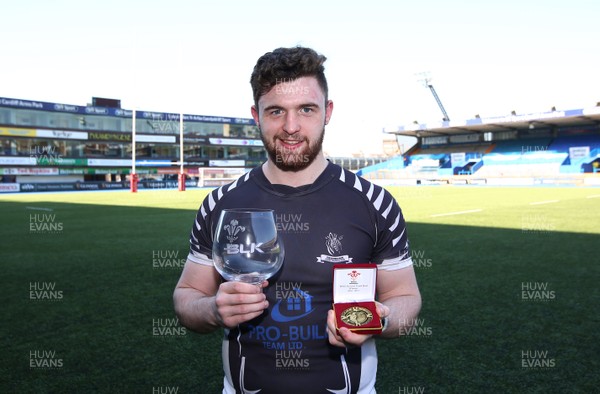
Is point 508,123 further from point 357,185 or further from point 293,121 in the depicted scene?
point 293,121

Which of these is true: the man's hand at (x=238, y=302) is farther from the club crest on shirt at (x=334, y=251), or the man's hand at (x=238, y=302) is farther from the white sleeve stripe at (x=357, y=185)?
the white sleeve stripe at (x=357, y=185)

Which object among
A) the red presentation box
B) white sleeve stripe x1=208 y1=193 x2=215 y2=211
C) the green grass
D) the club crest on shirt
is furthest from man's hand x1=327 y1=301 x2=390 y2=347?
the green grass

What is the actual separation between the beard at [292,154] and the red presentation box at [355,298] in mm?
642

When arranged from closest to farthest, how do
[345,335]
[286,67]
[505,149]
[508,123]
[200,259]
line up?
[345,335] < [286,67] < [200,259] < [508,123] < [505,149]

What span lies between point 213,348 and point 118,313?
1.47m

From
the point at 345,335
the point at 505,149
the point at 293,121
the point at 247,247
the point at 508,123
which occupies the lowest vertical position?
the point at 345,335

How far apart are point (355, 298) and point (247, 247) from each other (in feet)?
1.30

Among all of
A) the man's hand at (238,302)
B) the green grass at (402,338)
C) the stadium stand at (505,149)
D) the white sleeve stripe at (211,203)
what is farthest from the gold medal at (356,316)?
the stadium stand at (505,149)

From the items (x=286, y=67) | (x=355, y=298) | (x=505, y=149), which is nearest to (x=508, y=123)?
(x=505, y=149)

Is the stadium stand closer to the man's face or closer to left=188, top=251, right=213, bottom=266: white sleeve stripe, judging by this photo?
the man's face

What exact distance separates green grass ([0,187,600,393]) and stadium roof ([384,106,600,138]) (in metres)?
38.0

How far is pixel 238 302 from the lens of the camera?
152cm

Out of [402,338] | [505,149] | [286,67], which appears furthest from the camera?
[505,149]

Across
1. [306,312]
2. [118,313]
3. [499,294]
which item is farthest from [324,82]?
[499,294]
